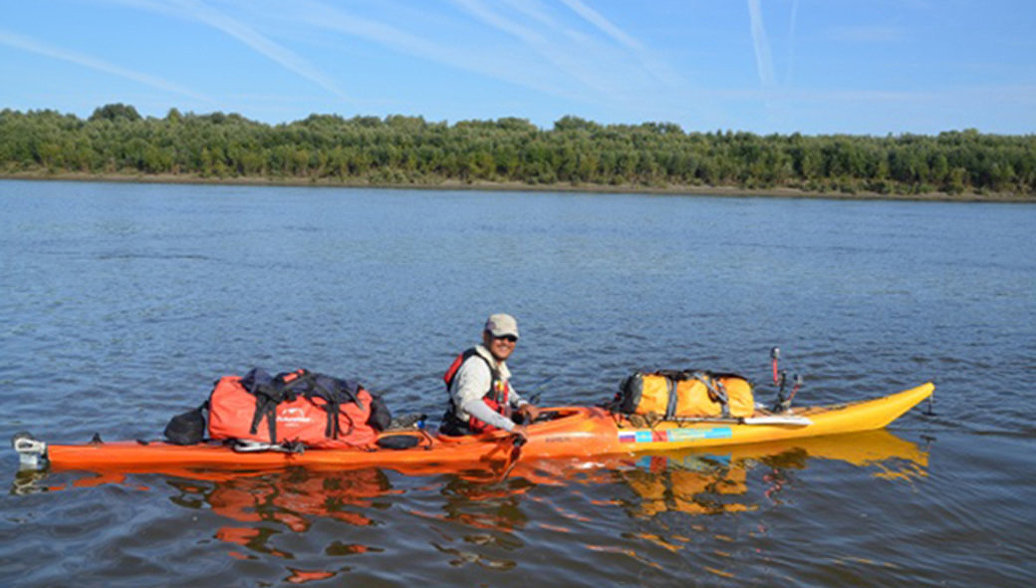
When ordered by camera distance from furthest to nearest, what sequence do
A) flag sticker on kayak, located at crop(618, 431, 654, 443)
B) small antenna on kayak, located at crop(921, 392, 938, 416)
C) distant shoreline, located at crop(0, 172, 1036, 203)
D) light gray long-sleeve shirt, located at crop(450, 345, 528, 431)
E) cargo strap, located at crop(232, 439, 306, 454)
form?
1. distant shoreline, located at crop(0, 172, 1036, 203)
2. small antenna on kayak, located at crop(921, 392, 938, 416)
3. flag sticker on kayak, located at crop(618, 431, 654, 443)
4. light gray long-sleeve shirt, located at crop(450, 345, 528, 431)
5. cargo strap, located at crop(232, 439, 306, 454)

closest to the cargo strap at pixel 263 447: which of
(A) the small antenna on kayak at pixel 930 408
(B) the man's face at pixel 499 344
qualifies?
(B) the man's face at pixel 499 344

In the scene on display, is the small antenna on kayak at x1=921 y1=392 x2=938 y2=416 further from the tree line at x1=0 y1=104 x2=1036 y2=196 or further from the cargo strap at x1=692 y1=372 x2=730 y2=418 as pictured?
the tree line at x1=0 y1=104 x2=1036 y2=196

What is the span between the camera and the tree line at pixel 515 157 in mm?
67438

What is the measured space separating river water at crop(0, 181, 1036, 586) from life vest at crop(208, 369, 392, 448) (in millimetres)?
417

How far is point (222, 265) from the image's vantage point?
69.1ft

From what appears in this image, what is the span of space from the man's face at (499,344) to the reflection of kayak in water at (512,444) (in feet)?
2.67

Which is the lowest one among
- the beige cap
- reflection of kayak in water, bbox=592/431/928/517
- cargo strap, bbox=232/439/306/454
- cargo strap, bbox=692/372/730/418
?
reflection of kayak in water, bbox=592/431/928/517

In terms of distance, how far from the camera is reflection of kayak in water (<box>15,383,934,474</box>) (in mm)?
7359

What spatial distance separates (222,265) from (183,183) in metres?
51.8

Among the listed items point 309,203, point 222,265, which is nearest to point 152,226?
point 222,265

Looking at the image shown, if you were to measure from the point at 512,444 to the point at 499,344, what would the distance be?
102cm

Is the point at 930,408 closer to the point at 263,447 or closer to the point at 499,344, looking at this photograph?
the point at 499,344

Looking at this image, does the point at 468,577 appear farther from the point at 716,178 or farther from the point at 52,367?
the point at 716,178

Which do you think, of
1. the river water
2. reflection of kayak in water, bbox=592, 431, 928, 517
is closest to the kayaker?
the river water
